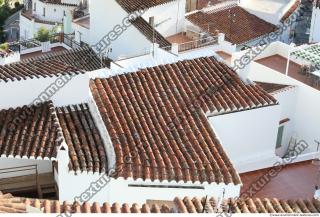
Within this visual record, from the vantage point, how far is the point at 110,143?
1609 centimetres

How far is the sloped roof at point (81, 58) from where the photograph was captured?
109 ft

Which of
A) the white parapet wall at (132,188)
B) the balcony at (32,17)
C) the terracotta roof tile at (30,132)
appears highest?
the balcony at (32,17)

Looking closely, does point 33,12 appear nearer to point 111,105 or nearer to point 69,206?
point 111,105

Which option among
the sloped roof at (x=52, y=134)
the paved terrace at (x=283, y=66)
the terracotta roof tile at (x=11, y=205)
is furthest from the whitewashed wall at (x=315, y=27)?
the terracotta roof tile at (x=11, y=205)

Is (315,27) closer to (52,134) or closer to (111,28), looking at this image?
(111,28)

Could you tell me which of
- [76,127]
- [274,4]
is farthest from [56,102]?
[274,4]

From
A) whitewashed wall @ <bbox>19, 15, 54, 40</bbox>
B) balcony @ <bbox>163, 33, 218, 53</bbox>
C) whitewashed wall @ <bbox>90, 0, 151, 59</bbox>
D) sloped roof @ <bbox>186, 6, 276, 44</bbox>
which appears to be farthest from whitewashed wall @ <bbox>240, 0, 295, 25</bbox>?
whitewashed wall @ <bbox>19, 15, 54, 40</bbox>

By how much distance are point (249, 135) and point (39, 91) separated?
21.6ft

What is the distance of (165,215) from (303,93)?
12157 millimetres

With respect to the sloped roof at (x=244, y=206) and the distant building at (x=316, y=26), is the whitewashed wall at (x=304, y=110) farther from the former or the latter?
the distant building at (x=316, y=26)

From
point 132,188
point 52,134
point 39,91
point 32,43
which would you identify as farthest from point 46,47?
point 132,188

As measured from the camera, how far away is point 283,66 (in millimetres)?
23125

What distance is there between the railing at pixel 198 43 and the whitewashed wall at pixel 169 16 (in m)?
3.12

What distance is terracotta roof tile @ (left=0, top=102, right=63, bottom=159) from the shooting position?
627 inches
